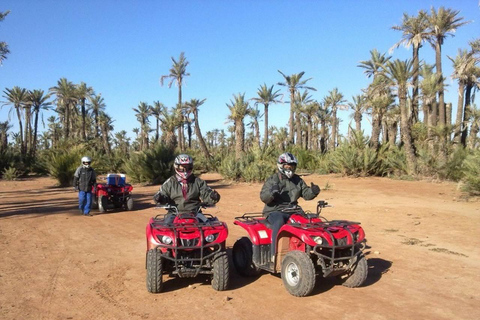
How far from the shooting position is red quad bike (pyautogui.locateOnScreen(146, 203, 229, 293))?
16.5ft

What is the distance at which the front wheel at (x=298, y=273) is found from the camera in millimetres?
4762

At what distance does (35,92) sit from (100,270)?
51823mm

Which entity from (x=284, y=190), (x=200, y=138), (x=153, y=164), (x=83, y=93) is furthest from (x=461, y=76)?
(x=83, y=93)

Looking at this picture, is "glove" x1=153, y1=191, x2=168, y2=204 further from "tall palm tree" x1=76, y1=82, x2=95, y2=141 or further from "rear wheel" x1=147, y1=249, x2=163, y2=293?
"tall palm tree" x1=76, y1=82, x2=95, y2=141

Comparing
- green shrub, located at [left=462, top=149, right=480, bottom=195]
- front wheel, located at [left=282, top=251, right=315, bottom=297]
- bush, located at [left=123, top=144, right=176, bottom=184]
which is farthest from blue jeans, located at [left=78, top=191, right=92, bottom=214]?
green shrub, located at [left=462, top=149, right=480, bottom=195]

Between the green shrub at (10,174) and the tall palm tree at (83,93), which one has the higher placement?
the tall palm tree at (83,93)

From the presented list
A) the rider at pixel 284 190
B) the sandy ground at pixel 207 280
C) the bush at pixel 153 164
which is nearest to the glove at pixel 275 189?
the rider at pixel 284 190

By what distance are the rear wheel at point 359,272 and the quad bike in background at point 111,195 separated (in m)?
9.75

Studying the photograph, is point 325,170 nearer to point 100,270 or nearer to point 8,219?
point 8,219

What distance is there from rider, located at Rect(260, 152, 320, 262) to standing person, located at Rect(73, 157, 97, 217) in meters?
7.96

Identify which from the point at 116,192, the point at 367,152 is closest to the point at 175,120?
the point at 367,152

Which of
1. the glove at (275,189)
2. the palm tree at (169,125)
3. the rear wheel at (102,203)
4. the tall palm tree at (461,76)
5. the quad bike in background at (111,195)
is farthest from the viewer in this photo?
the palm tree at (169,125)

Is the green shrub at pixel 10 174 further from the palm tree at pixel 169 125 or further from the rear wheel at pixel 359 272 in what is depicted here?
the rear wheel at pixel 359 272

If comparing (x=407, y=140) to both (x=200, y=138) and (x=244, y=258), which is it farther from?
(x=200, y=138)
